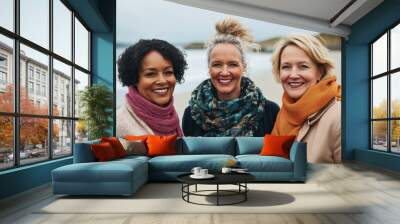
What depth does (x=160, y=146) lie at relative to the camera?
6.64 metres

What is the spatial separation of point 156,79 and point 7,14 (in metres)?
3.94

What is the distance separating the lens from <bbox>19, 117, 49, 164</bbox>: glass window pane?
5312 millimetres

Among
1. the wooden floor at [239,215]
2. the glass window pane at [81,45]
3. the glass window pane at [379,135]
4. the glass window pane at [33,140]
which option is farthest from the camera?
the glass window pane at [379,135]

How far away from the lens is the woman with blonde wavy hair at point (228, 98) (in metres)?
8.48

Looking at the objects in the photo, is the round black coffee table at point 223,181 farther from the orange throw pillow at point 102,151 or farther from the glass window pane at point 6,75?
the glass window pane at point 6,75

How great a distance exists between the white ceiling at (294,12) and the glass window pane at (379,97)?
4.51ft

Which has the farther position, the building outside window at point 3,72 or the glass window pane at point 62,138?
the glass window pane at point 62,138

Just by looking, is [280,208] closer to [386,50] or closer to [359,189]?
[359,189]

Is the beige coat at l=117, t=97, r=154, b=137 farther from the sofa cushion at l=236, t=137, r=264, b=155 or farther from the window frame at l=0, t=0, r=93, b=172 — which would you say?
the sofa cushion at l=236, t=137, r=264, b=155

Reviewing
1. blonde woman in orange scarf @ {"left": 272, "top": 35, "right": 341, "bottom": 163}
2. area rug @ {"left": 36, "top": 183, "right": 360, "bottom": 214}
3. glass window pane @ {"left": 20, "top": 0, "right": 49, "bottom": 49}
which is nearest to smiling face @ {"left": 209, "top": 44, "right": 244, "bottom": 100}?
blonde woman in orange scarf @ {"left": 272, "top": 35, "right": 341, "bottom": 163}

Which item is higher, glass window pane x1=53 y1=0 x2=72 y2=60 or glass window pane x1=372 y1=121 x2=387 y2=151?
glass window pane x1=53 y1=0 x2=72 y2=60

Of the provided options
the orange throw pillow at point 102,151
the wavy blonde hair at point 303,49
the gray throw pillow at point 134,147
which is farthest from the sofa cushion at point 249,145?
the orange throw pillow at point 102,151

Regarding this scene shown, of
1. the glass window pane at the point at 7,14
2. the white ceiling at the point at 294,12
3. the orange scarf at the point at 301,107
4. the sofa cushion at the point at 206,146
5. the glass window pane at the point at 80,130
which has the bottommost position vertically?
the sofa cushion at the point at 206,146

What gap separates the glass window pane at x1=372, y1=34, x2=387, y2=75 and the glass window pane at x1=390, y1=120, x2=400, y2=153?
1.28 metres
